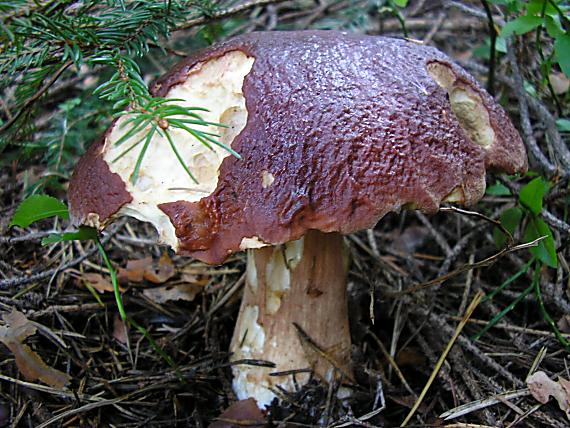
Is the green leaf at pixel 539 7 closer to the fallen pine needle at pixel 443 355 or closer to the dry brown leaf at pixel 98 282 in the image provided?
the fallen pine needle at pixel 443 355

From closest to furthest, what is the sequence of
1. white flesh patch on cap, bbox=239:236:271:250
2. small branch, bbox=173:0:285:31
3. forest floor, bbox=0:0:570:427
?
1. white flesh patch on cap, bbox=239:236:271:250
2. forest floor, bbox=0:0:570:427
3. small branch, bbox=173:0:285:31

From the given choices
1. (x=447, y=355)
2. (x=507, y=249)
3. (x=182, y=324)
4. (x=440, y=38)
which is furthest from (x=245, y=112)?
(x=440, y=38)

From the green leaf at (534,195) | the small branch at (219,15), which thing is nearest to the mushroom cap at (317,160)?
the green leaf at (534,195)

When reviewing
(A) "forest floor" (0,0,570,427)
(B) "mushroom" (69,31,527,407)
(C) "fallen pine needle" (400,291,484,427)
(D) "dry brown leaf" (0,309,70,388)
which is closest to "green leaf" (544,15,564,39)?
(B) "mushroom" (69,31,527,407)

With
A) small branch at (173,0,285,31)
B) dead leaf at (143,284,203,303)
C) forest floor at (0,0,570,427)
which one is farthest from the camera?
dead leaf at (143,284,203,303)

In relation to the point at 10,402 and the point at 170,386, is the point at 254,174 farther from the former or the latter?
the point at 10,402

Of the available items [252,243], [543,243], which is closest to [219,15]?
[252,243]

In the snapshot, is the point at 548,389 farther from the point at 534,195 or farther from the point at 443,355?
the point at 534,195

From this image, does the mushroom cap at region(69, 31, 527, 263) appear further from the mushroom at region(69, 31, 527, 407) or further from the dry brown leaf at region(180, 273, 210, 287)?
the dry brown leaf at region(180, 273, 210, 287)
